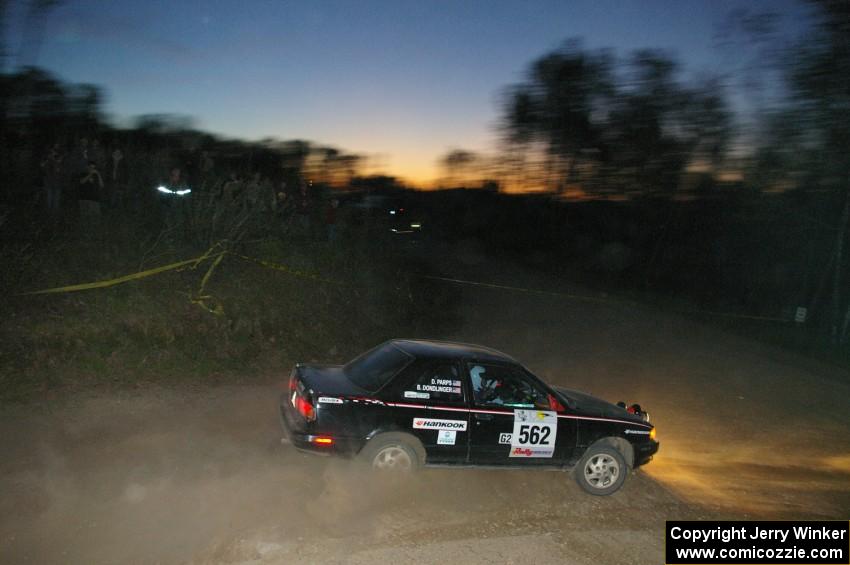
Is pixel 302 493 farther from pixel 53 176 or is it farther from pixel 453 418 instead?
pixel 53 176

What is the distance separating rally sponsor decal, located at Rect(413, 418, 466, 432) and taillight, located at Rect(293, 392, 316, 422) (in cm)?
100

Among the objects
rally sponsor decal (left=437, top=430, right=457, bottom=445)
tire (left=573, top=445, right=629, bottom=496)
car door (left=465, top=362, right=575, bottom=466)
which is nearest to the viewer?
rally sponsor decal (left=437, top=430, right=457, bottom=445)

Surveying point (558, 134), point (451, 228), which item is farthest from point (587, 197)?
point (451, 228)

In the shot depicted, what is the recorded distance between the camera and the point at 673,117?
94.7 ft

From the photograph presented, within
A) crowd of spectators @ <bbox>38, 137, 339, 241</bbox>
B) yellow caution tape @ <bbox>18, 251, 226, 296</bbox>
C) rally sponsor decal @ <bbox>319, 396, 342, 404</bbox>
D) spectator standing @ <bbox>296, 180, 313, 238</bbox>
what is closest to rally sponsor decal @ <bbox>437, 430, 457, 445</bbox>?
rally sponsor decal @ <bbox>319, 396, 342, 404</bbox>

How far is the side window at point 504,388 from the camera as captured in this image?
6.34m

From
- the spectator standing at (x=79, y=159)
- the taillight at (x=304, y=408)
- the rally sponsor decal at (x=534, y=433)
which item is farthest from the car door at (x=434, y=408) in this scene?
the spectator standing at (x=79, y=159)

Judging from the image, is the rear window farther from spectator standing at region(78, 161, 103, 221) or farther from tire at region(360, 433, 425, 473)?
spectator standing at region(78, 161, 103, 221)

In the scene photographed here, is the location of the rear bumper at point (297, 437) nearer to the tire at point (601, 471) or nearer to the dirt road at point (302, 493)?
the dirt road at point (302, 493)

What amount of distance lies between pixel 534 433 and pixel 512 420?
302mm

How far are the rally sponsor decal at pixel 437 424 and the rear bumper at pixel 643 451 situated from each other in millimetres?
2116

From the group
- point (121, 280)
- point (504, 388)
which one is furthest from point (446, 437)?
point (121, 280)

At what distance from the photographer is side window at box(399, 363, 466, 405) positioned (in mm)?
6066

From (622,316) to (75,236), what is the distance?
52.2 ft
